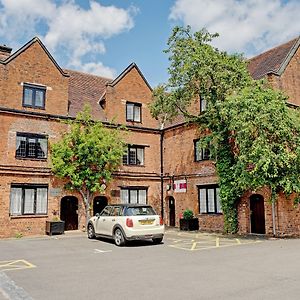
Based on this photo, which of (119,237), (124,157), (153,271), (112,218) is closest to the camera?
(153,271)

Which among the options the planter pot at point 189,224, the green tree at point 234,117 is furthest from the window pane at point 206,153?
the planter pot at point 189,224

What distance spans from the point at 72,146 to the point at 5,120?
3925mm

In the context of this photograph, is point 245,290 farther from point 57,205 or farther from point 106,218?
point 57,205

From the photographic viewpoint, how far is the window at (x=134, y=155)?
23.7 m

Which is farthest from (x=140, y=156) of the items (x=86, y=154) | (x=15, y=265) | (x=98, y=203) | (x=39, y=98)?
(x=15, y=265)

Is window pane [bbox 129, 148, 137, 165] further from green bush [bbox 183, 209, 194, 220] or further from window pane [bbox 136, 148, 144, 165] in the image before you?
green bush [bbox 183, 209, 194, 220]

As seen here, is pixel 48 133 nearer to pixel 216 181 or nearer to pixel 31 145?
pixel 31 145

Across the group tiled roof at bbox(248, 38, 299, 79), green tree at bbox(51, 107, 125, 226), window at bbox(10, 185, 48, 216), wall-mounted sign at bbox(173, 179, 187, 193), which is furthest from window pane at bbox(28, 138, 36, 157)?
tiled roof at bbox(248, 38, 299, 79)

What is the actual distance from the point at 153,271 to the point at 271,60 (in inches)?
681

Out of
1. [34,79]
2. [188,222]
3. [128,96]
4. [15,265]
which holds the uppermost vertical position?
[128,96]

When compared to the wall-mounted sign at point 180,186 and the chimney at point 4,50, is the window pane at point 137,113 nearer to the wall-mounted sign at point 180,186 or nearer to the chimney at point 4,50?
the wall-mounted sign at point 180,186

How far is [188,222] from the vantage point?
69.9 ft

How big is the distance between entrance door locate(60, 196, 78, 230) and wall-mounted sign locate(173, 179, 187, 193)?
6848mm

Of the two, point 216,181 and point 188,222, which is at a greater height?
point 216,181
